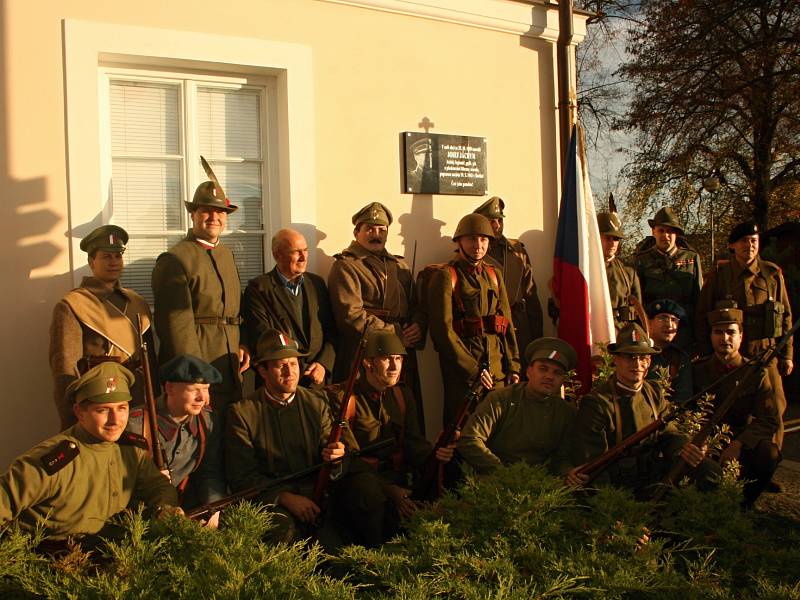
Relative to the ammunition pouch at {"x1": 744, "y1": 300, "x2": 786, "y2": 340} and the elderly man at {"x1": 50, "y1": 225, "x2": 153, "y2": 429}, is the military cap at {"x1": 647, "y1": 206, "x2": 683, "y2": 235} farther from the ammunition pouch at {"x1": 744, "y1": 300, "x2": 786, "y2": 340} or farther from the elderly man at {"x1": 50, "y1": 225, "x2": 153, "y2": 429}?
the elderly man at {"x1": 50, "y1": 225, "x2": 153, "y2": 429}

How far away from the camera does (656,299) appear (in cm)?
676

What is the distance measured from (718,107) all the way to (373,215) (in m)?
14.5

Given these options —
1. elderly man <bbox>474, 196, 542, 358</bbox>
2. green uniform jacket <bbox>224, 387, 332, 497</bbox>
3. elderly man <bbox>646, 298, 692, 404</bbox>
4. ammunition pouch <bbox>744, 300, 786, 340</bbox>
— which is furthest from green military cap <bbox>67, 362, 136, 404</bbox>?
ammunition pouch <bbox>744, 300, 786, 340</bbox>

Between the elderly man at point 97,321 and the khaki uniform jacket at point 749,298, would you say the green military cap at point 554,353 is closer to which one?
the khaki uniform jacket at point 749,298

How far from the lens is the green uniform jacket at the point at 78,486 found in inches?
130

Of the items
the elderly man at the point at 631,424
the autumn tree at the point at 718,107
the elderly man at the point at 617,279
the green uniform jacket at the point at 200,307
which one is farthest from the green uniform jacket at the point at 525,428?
the autumn tree at the point at 718,107

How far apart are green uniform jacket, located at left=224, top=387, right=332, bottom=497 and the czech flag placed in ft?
7.39

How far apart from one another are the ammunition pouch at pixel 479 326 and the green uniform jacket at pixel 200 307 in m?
1.43

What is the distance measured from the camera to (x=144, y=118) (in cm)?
532

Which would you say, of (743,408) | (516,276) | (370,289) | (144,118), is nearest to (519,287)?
(516,276)

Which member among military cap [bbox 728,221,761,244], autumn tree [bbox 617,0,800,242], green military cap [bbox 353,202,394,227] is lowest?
military cap [bbox 728,221,761,244]

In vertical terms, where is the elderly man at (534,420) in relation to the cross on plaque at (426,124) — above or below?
below

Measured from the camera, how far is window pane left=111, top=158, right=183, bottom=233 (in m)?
5.26

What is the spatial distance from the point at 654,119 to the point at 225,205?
51.0 feet
